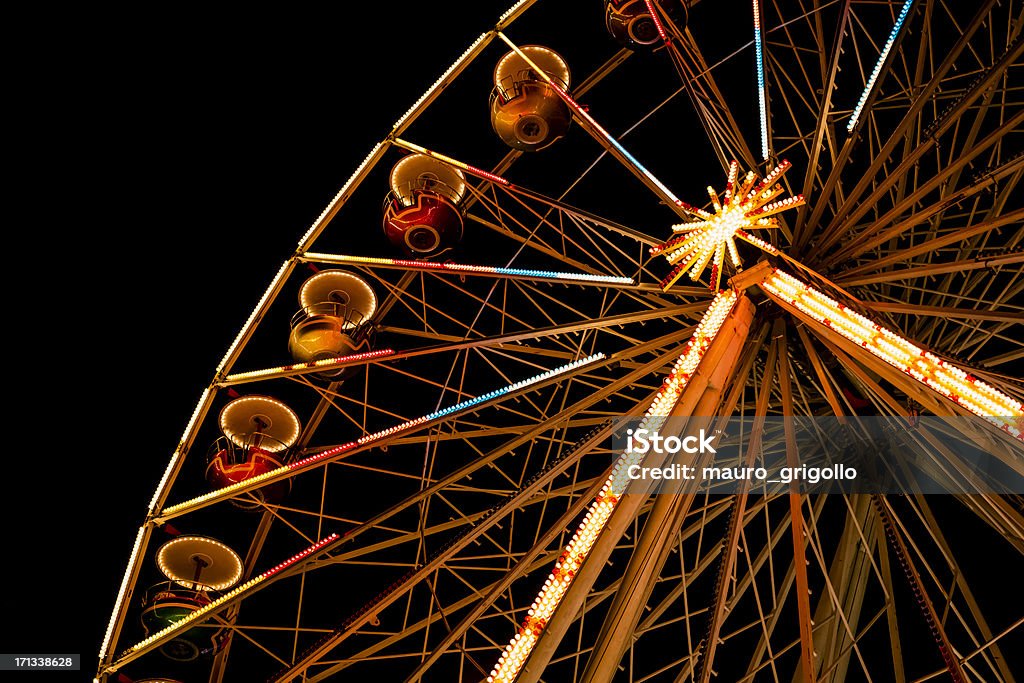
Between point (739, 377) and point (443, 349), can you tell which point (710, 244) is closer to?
point (739, 377)

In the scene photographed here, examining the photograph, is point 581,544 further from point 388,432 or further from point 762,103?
point 762,103

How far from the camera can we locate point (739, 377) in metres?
7.73

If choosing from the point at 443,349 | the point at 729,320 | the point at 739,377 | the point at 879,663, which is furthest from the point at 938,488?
the point at 879,663

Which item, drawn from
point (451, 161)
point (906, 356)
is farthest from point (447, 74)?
point (906, 356)

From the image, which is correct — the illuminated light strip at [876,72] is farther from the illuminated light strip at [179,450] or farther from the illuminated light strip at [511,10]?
the illuminated light strip at [179,450]

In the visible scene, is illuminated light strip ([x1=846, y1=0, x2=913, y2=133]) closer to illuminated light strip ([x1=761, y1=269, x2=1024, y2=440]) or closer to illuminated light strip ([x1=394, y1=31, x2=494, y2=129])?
illuminated light strip ([x1=761, y1=269, x2=1024, y2=440])

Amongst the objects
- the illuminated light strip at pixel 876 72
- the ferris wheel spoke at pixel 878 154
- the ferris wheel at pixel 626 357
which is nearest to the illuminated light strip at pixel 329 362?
the ferris wheel at pixel 626 357

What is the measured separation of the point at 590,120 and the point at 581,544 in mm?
5143

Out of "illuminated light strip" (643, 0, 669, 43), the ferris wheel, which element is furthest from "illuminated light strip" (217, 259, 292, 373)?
"illuminated light strip" (643, 0, 669, 43)

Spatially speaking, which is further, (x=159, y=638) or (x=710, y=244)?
(x=159, y=638)

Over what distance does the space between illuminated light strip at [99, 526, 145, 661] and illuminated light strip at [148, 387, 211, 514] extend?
0.31m

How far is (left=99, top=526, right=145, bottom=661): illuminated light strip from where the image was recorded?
9.45 meters

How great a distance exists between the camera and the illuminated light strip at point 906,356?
558 centimetres

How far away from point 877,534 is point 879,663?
6.49 meters
